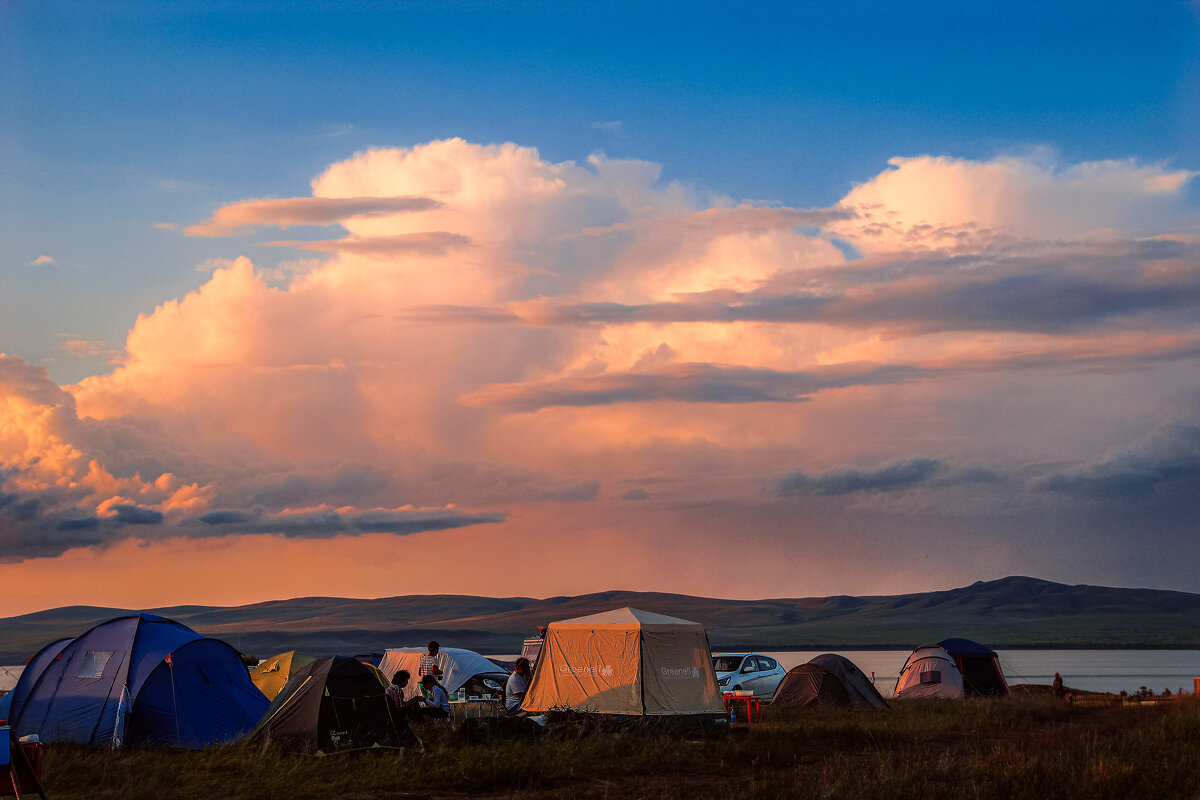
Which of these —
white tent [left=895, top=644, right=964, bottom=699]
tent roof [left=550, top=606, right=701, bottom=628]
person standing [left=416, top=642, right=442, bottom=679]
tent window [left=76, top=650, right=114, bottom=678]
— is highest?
tent roof [left=550, top=606, right=701, bottom=628]

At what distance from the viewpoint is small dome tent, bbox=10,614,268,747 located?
21.4m

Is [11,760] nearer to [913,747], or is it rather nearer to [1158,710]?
[913,747]

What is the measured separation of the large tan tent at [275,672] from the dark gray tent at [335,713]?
8.80 meters

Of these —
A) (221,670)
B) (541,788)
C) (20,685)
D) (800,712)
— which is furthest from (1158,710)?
(20,685)

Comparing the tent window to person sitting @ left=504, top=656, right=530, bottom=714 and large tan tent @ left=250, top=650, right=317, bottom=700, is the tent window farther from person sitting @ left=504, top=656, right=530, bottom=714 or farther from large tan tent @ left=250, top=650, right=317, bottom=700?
person sitting @ left=504, top=656, right=530, bottom=714

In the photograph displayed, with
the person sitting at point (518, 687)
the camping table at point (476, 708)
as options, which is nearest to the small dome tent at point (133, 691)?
the camping table at point (476, 708)

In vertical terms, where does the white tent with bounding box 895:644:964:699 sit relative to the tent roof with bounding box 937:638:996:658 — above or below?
below

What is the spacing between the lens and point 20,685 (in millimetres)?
22500

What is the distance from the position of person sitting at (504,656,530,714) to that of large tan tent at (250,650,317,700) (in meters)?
6.33

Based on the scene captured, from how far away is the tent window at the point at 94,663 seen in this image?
72.2ft

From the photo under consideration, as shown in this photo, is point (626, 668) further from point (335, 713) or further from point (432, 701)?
point (335, 713)

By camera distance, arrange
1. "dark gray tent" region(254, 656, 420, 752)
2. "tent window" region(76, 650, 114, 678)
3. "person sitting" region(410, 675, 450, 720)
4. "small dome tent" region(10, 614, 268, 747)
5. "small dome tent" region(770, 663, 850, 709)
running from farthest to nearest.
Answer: "small dome tent" region(770, 663, 850, 709), "person sitting" region(410, 675, 450, 720), "tent window" region(76, 650, 114, 678), "small dome tent" region(10, 614, 268, 747), "dark gray tent" region(254, 656, 420, 752)

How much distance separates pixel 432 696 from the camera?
2320cm

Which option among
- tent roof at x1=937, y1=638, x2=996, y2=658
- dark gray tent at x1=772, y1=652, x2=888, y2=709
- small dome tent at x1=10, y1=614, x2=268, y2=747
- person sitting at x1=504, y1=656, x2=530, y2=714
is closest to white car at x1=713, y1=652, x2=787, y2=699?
dark gray tent at x1=772, y1=652, x2=888, y2=709
